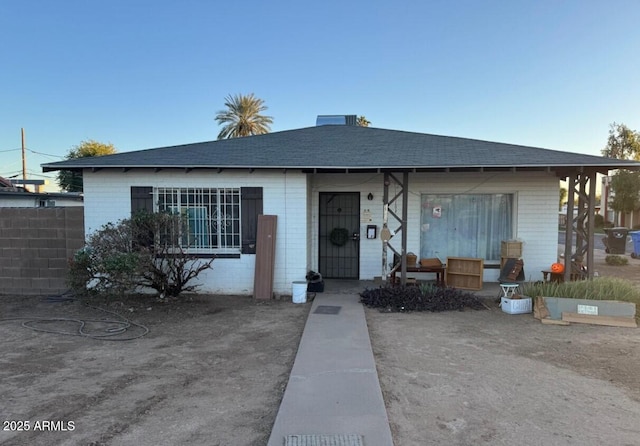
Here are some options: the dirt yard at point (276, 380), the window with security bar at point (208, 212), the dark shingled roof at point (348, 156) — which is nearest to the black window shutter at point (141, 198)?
the window with security bar at point (208, 212)

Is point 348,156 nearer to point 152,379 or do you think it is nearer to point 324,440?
point 152,379

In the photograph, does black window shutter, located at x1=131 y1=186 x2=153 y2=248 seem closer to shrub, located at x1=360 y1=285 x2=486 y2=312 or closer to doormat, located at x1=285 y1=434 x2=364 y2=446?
shrub, located at x1=360 y1=285 x2=486 y2=312

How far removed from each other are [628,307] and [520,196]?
3.46 m

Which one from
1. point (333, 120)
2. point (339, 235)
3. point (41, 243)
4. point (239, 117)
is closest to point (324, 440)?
point (339, 235)

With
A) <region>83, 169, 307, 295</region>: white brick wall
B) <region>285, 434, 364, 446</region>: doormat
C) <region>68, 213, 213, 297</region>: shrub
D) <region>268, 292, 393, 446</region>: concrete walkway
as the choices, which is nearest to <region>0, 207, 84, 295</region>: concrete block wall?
<region>83, 169, 307, 295</region>: white brick wall

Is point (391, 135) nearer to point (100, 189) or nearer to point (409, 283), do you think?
point (409, 283)

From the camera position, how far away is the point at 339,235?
9.61 meters

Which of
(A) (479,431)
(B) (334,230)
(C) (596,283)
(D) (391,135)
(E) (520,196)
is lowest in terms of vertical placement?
(A) (479,431)

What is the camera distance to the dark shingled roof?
746 cm

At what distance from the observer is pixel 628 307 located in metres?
6.25

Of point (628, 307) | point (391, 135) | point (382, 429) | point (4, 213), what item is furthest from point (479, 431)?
point (4, 213)

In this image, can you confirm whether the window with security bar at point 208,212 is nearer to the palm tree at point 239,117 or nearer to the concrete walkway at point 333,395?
the concrete walkway at point 333,395

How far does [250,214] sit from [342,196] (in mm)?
2502

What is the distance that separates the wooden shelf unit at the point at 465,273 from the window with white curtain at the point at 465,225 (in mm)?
767
